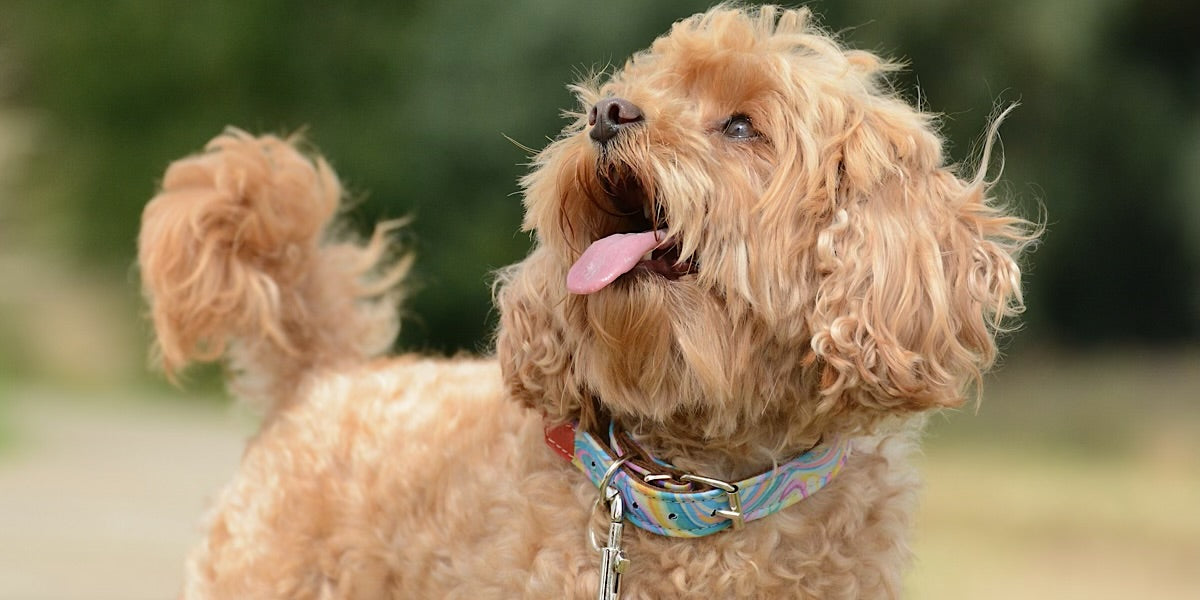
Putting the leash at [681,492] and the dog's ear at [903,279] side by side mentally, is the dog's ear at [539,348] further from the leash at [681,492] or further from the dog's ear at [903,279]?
the dog's ear at [903,279]

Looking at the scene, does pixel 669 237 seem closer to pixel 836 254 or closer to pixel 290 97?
pixel 836 254

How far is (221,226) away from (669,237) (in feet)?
5.59

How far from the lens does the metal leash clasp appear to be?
2.28 m

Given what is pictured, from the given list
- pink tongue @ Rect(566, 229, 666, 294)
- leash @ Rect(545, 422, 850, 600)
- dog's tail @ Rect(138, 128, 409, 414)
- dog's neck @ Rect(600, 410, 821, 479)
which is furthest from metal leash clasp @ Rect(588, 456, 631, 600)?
dog's tail @ Rect(138, 128, 409, 414)

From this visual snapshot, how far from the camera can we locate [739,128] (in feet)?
7.86

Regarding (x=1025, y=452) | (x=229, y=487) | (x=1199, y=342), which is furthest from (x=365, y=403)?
(x=1199, y=342)

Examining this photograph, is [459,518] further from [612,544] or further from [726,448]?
[726,448]

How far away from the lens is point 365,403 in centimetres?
315

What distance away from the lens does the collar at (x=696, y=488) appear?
2373 mm

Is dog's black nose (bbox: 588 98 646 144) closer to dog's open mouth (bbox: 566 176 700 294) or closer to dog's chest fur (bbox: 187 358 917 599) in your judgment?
dog's open mouth (bbox: 566 176 700 294)

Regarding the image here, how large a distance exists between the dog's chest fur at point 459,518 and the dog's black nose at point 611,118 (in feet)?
2.48

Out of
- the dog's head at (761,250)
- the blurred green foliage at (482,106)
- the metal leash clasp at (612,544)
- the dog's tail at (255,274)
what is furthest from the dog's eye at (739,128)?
the blurred green foliage at (482,106)

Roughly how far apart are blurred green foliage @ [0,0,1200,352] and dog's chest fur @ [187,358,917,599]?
3933 millimetres

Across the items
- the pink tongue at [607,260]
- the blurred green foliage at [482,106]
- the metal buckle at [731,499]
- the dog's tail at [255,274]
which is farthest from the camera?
the blurred green foliage at [482,106]
